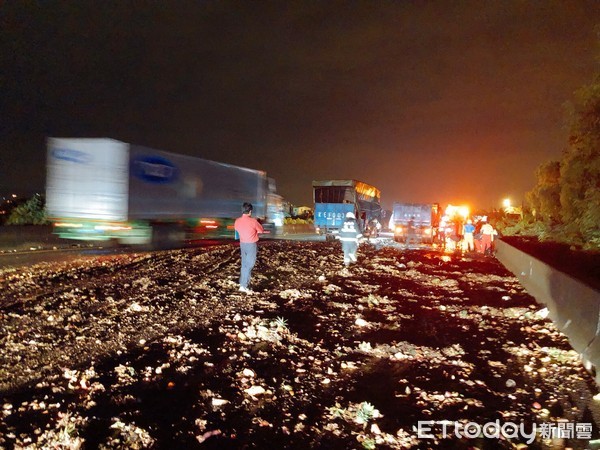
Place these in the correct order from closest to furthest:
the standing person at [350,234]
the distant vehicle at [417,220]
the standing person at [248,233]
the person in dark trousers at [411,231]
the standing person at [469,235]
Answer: the standing person at [248,233] → the standing person at [350,234] → the standing person at [469,235] → the person in dark trousers at [411,231] → the distant vehicle at [417,220]

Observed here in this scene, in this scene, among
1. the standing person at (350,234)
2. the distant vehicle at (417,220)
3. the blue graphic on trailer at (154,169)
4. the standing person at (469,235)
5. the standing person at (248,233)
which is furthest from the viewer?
the distant vehicle at (417,220)

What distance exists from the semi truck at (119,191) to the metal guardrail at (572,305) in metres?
12.4

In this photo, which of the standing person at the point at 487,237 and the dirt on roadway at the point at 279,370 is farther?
the standing person at the point at 487,237

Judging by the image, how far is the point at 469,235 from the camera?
2117 cm

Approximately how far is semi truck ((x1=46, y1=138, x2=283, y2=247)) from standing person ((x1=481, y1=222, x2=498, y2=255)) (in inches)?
491

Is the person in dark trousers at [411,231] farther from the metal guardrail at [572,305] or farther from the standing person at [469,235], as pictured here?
the metal guardrail at [572,305]

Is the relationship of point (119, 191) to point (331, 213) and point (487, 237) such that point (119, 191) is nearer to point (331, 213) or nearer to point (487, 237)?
point (331, 213)

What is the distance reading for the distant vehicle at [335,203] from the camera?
87.6 ft

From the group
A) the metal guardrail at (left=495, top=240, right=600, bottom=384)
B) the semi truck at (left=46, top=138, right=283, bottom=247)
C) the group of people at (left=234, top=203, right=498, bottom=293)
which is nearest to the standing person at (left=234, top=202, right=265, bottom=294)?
the group of people at (left=234, top=203, right=498, bottom=293)

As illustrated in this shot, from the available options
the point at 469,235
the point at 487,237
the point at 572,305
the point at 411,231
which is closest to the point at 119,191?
the point at 572,305

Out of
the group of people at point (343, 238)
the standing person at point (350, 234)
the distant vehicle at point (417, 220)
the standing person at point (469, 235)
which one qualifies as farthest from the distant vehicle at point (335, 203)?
the standing person at point (350, 234)

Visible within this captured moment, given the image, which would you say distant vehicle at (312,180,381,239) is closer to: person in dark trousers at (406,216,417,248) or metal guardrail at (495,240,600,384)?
person in dark trousers at (406,216,417,248)

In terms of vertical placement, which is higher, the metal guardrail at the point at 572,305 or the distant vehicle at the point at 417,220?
the distant vehicle at the point at 417,220

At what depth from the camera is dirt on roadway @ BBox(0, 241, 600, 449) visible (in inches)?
152
